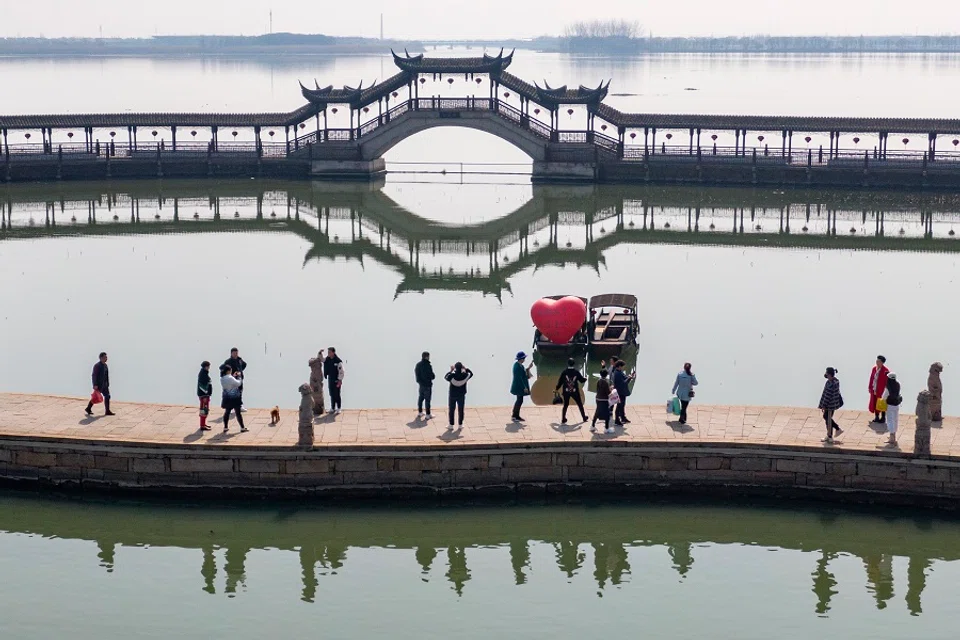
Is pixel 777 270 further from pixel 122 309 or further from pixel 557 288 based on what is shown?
pixel 122 309

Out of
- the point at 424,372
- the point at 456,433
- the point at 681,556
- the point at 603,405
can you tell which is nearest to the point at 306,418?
the point at 424,372

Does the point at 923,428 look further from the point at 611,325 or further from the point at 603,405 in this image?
the point at 611,325

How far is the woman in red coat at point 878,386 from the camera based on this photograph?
25094 mm

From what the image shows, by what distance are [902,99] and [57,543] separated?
160 meters

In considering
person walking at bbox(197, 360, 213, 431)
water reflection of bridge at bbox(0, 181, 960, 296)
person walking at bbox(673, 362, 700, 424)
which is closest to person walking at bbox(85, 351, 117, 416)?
person walking at bbox(197, 360, 213, 431)

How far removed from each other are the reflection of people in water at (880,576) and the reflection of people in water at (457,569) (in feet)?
22.2

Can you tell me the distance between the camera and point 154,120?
73.9m

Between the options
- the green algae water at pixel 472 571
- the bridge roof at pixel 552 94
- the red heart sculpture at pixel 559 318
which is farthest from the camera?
the bridge roof at pixel 552 94

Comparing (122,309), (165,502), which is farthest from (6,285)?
(165,502)

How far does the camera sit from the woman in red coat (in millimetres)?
25094

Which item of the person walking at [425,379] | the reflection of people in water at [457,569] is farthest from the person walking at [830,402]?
the person walking at [425,379]

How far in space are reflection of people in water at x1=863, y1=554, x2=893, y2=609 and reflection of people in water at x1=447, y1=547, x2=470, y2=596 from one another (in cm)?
677

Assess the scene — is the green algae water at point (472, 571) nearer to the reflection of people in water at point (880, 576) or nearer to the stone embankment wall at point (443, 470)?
the reflection of people in water at point (880, 576)

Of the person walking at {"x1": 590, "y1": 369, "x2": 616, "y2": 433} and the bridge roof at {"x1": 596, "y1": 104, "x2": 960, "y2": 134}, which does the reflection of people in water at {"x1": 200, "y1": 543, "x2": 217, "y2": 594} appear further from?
the bridge roof at {"x1": 596, "y1": 104, "x2": 960, "y2": 134}
